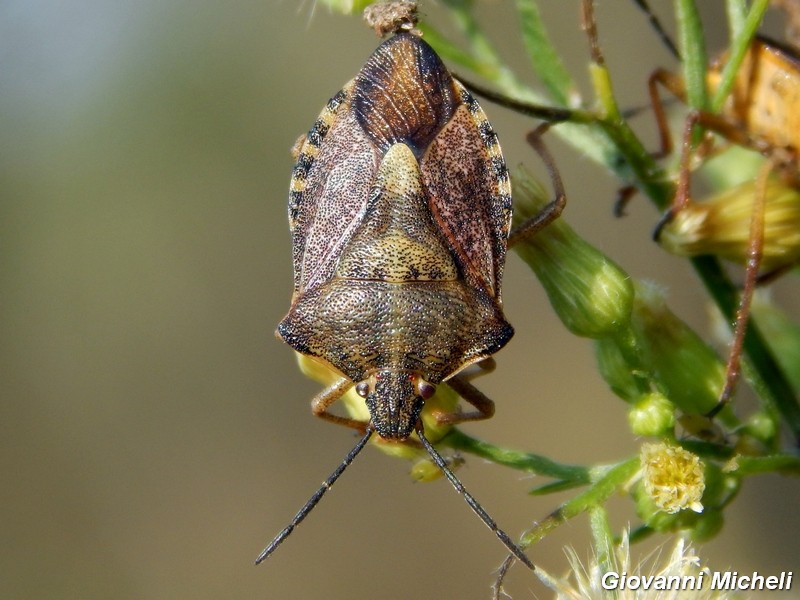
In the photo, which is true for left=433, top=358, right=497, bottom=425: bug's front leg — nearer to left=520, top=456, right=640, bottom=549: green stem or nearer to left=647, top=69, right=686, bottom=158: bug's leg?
left=520, top=456, right=640, bottom=549: green stem

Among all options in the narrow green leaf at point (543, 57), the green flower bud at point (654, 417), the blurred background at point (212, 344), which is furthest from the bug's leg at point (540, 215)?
the blurred background at point (212, 344)

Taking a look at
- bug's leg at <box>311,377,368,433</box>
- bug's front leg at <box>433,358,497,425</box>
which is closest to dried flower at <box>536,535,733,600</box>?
bug's front leg at <box>433,358,497,425</box>

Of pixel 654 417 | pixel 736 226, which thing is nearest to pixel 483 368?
pixel 654 417

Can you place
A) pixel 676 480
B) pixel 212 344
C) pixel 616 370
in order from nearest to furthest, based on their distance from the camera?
pixel 676 480 → pixel 616 370 → pixel 212 344

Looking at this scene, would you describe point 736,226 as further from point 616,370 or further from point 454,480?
point 454,480

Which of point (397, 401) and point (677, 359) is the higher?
point (397, 401)
